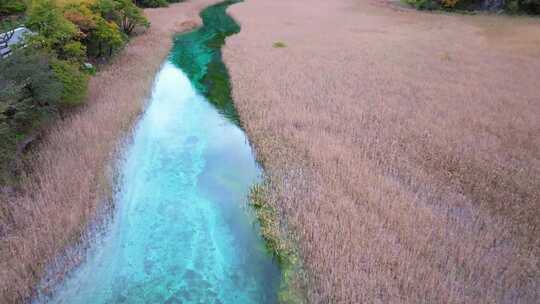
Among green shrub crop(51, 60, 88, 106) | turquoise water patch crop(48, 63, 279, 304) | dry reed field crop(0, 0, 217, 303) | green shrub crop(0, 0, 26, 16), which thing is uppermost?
green shrub crop(0, 0, 26, 16)

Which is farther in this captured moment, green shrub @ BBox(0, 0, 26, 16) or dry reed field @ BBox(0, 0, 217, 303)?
green shrub @ BBox(0, 0, 26, 16)

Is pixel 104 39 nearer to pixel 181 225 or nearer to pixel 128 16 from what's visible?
pixel 128 16

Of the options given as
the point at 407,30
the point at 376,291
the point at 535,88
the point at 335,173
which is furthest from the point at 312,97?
the point at 407,30

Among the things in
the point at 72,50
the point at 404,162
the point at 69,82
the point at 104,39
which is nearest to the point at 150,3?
the point at 104,39

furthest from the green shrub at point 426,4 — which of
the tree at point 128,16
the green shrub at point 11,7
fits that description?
the green shrub at point 11,7

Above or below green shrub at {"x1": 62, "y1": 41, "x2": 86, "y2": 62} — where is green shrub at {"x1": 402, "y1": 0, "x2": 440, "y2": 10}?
above

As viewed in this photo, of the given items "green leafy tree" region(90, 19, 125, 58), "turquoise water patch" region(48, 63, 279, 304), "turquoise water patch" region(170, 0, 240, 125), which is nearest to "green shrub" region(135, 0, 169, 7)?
"turquoise water patch" region(170, 0, 240, 125)

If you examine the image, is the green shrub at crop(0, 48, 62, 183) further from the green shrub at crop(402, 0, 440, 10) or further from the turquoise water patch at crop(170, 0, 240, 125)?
the green shrub at crop(402, 0, 440, 10)
